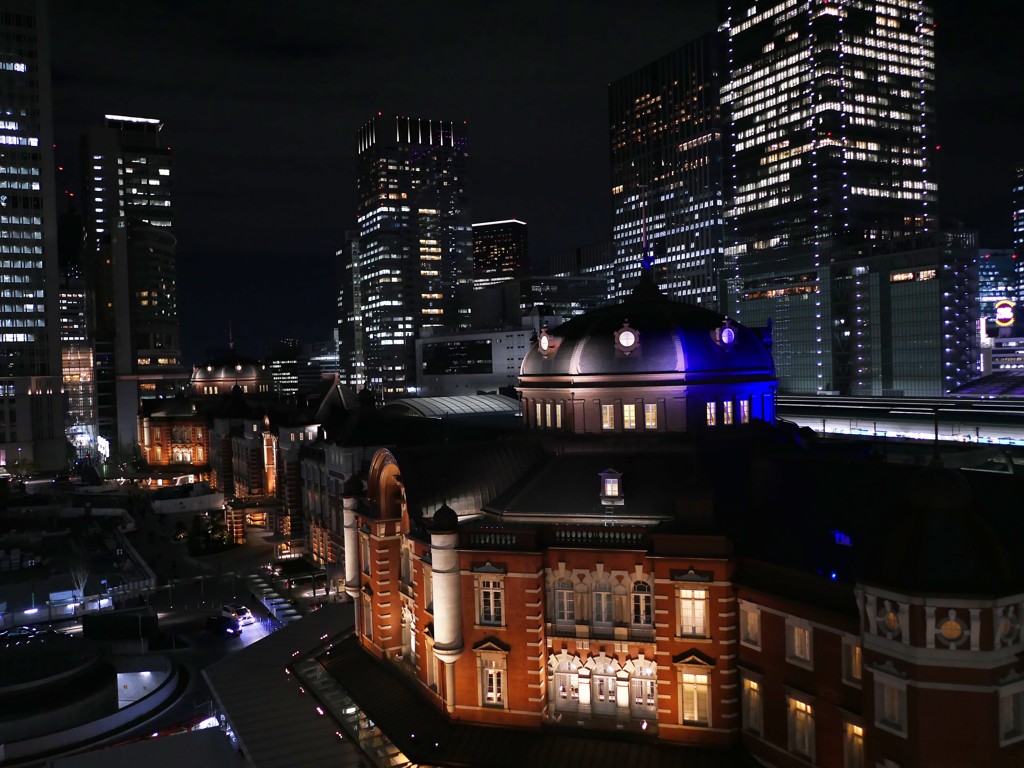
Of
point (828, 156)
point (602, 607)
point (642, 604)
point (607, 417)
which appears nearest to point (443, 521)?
point (602, 607)

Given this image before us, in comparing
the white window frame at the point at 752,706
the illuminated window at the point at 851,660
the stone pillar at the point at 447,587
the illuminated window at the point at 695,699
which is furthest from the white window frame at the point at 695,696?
the stone pillar at the point at 447,587

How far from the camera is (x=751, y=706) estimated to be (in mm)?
34625

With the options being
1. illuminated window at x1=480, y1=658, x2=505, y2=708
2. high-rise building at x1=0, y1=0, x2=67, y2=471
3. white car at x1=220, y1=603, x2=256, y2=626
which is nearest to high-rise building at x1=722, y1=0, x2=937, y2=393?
white car at x1=220, y1=603, x2=256, y2=626

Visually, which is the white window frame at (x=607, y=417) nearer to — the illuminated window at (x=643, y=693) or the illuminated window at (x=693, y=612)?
the illuminated window at (x=693, y=612)

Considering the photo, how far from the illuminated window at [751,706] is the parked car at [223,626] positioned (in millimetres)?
43463

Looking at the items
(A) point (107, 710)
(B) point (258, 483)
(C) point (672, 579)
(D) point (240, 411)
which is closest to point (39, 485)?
(D) point (240, 411)

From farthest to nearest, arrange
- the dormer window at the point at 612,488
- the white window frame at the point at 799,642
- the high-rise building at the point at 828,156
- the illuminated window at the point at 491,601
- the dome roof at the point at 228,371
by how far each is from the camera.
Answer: the high-rise building at the point at 828,156
the dome roof at the point at 228,371
the dormer window at the point at 612,488
the illuminated window at the point at 491,601
the white window frame at the point at 799,642

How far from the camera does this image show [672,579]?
35688 mm

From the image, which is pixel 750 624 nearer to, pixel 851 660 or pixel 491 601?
pixel 851 660

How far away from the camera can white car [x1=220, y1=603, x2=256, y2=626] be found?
68.1m

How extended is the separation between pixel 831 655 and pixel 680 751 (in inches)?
320

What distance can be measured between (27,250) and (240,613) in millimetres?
102585

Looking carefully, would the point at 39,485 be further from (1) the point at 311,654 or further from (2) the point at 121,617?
(1) the point at 311,654

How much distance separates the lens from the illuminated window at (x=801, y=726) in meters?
32.1
